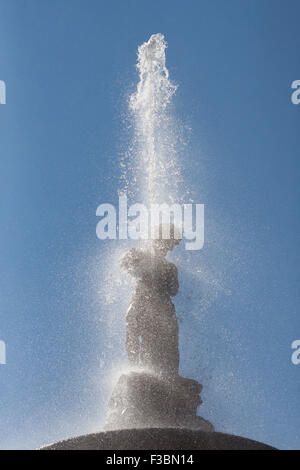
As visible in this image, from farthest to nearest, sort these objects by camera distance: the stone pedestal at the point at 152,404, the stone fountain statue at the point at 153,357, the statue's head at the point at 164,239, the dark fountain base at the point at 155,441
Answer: the statue's head at the point at 164,239
the stone fountain statue at the point at 153,357
the stone pedestal at the point at 152,404
the dark fountain base at the point at 155,441

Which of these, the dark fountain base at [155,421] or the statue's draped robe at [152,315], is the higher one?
the statue's draped robe at [152,315]

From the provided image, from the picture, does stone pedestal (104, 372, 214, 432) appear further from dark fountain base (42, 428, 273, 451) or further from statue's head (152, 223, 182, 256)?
statue's head (152, 223, 182, 256)

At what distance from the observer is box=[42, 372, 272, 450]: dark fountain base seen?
6.13 m

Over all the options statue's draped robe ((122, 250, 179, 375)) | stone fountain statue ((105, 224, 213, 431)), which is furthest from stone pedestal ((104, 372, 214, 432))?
statue's draped robe ((122, 250, 179, 375))

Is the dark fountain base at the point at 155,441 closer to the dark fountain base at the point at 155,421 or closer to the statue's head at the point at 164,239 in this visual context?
the dark fountain base at the point at 155,421

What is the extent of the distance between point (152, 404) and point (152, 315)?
1.91m

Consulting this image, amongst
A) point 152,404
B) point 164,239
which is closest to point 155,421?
point 152,404

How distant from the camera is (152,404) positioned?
8055 mm

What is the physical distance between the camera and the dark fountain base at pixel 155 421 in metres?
6.13

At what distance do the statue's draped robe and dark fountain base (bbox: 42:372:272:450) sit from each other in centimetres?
57

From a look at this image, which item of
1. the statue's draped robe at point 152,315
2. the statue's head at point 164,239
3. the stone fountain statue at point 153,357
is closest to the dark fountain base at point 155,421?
the stone fountain statue at point 153,357

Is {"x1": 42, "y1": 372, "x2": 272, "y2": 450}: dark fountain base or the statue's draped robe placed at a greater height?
the statue's draped robe

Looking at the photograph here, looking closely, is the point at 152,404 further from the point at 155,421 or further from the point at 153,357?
the point at 153,357
